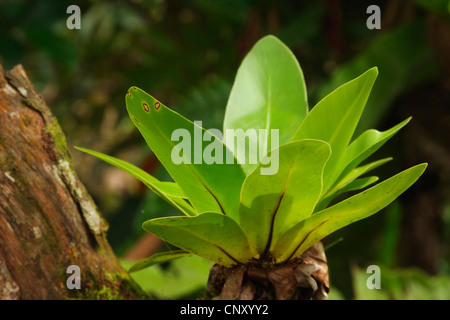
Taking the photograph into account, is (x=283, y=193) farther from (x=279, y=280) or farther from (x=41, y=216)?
(x=41, y=216)

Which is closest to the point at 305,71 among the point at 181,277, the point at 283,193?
the point at 181,277

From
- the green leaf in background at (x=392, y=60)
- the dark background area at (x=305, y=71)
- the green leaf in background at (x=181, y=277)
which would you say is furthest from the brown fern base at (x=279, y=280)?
the green leaf in background at (x=392, y=60)

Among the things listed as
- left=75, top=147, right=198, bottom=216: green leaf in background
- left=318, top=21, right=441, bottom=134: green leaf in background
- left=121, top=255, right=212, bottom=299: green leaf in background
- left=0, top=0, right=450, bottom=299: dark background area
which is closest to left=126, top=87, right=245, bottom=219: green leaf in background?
left=75, top=147, right=198, bottom=216: green leaf in background

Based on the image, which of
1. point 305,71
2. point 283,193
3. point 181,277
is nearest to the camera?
point 283,193

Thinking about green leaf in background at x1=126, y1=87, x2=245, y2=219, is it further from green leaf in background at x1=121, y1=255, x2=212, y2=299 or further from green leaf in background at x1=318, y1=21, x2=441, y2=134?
green leaf in background at x1=318, y1=21, x2=441, y2=134

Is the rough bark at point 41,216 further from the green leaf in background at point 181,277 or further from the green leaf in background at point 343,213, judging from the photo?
the green leaf in background at point 181,277
